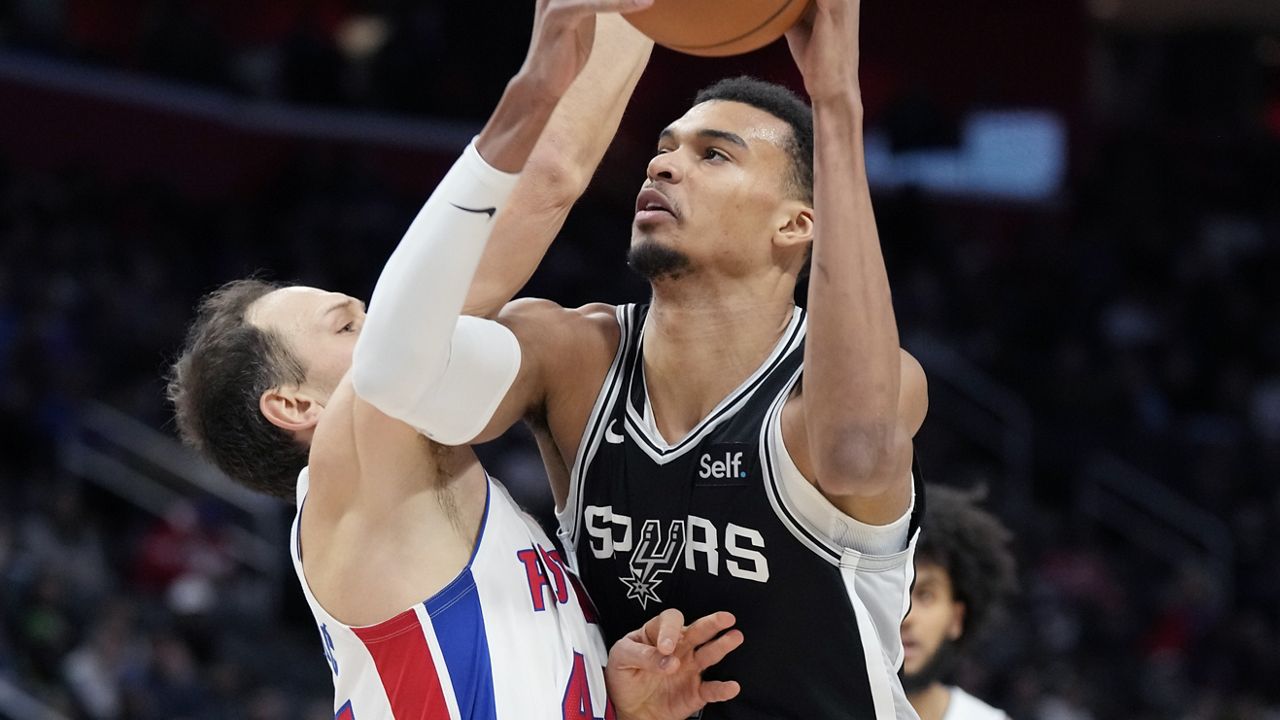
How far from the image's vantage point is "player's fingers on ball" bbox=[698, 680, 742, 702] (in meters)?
2.95

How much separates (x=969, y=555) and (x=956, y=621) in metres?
0.18

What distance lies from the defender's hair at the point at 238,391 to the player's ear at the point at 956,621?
1.85 m

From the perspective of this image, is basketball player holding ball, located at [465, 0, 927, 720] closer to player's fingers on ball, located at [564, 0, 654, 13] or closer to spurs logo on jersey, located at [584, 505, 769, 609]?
spurs logo on jersey, located at [584, 505, 769, 609]

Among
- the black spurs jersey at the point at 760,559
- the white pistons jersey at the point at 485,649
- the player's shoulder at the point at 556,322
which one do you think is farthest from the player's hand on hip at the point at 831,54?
the white pistons jersey at the point at 485,649

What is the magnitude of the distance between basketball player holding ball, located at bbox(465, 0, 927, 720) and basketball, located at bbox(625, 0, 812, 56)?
58 mm

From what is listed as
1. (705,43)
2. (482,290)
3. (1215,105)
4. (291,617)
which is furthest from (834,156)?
(1215,105)

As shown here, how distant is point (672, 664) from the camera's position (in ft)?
9.56

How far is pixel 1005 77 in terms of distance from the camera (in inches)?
667

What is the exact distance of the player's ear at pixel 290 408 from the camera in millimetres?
3215

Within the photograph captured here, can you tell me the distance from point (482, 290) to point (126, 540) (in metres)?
7.16

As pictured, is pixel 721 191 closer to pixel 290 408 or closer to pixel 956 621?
pixel 290 408

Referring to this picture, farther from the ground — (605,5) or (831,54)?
(605,5)

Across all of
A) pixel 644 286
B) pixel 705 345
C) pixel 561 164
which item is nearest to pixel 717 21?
pixel 561 164

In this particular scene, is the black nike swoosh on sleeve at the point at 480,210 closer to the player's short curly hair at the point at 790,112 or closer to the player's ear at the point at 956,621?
the player's short curly hair at the point at 790,112
